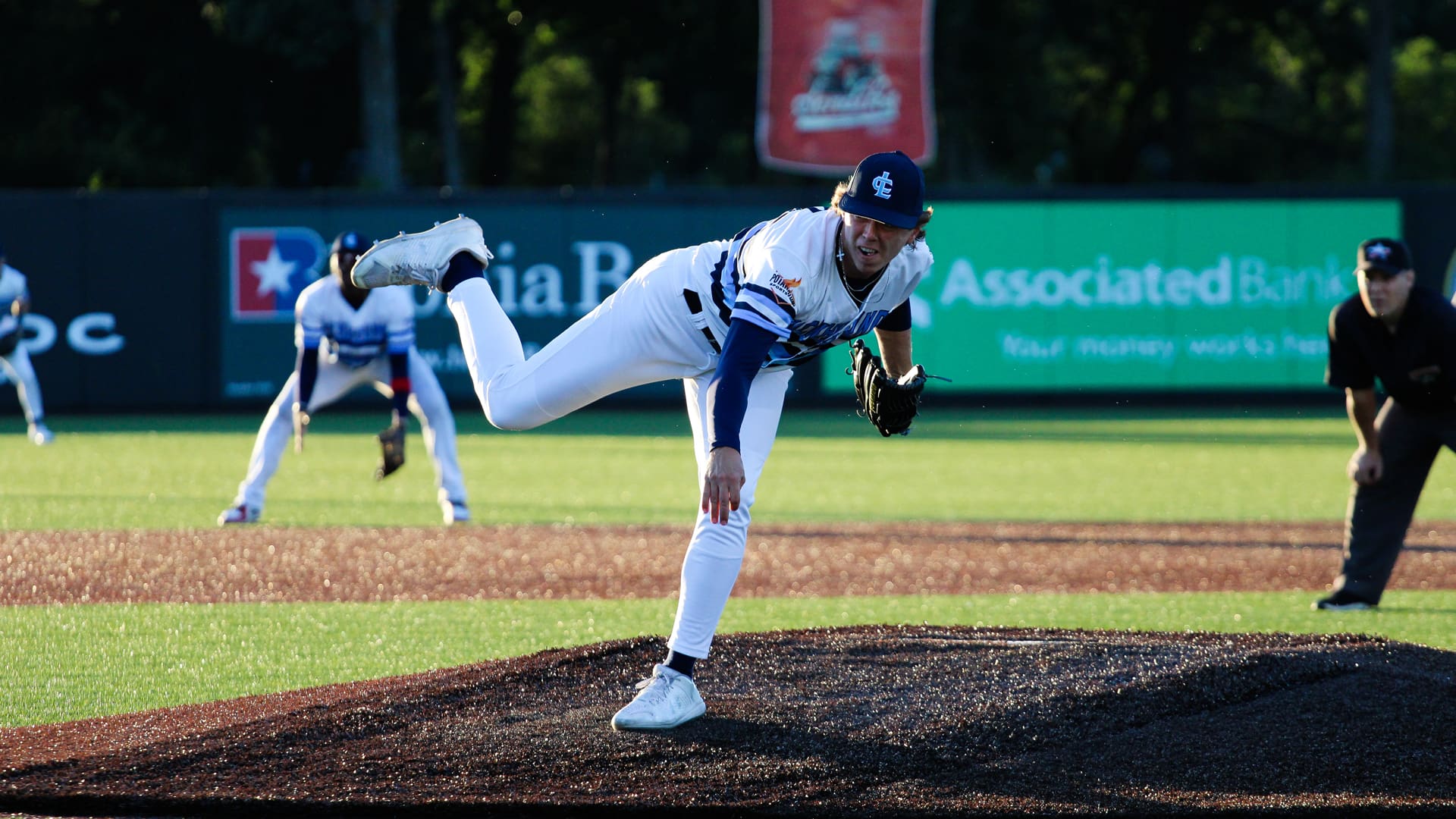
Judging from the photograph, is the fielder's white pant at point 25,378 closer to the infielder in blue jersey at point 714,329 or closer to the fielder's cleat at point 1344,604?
the infielder in blue jersey at point 714,329

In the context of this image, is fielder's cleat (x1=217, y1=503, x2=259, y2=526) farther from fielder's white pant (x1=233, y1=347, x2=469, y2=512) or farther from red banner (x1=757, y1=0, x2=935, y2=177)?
red banner (x1=757, y1=0, x2=935, y2=177)

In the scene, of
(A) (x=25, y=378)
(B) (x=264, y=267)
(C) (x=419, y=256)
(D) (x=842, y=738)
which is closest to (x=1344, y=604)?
(D) (x=842, y=738)

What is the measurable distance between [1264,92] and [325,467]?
1565 inches

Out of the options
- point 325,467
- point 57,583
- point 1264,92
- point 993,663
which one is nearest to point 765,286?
point 993,663

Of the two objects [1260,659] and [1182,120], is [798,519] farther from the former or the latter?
[1182,120]

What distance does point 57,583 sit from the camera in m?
8.45

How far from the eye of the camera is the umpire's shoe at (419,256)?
6000 millimetres

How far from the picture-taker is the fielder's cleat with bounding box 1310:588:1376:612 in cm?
808

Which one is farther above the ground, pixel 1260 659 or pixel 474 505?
pixel 1260 659

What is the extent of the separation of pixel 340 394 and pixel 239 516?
40.4 inches

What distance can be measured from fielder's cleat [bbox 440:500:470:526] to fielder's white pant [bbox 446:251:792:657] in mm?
5274

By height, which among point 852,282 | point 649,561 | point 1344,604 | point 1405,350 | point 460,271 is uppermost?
point 852,282

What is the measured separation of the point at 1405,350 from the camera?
7.59 metres

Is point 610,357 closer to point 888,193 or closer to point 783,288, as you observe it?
point 783,288
